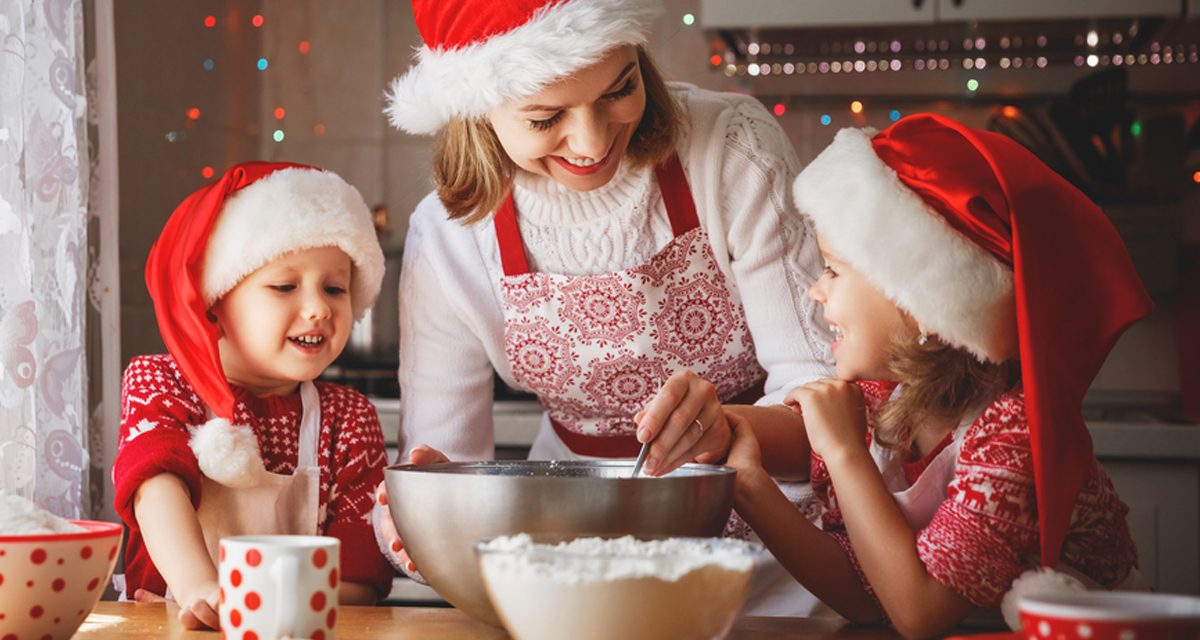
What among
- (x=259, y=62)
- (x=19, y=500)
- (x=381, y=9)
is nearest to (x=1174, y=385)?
(x=381, y=9)

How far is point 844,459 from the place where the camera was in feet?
3.63

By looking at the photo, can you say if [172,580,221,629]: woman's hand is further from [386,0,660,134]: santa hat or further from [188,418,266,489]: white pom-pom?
[386,0,660,134]: santa hat

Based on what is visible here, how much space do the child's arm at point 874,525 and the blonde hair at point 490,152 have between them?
42 cm

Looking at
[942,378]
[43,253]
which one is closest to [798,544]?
[942,378]

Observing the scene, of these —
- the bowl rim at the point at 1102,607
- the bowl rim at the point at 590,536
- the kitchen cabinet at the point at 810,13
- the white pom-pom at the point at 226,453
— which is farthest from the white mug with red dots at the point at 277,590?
the kitchen cabinet at the point at 810,13

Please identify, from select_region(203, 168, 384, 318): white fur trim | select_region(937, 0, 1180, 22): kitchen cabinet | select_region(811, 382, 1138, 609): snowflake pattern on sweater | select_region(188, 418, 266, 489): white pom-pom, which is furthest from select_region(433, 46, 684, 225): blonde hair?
select_region(937, 0, 1180, 22): kitchen cabinet

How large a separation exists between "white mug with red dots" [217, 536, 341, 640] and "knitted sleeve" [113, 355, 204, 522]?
52 cm

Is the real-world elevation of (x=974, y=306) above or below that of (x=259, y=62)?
below

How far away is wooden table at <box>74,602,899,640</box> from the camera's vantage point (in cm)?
94

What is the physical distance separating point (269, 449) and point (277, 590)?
66 cm

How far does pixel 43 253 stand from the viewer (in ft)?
4.90

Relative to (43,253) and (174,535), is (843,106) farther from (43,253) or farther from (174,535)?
(174,535)

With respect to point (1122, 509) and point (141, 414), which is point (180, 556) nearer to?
point (141, 414)

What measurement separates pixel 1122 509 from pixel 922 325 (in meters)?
0.27
